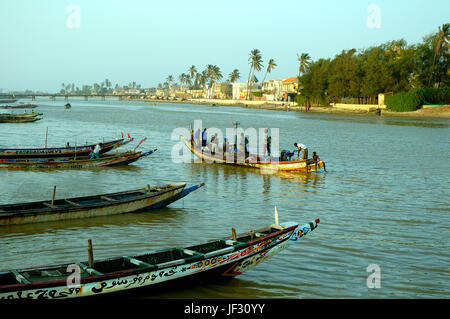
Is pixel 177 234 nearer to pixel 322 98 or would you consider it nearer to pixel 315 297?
pixel 315 297

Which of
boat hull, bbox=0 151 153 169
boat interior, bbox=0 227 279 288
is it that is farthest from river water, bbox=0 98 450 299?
boat interior, bbox=0 227 279 288

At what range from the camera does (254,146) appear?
3931 cm

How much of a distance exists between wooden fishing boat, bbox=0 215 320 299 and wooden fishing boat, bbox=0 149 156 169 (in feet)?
50.9

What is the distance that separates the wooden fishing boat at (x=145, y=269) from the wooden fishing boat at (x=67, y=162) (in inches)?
611

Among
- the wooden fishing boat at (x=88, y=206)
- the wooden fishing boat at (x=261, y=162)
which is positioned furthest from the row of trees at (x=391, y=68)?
the wooden fishing boat at (x=88, y=206)

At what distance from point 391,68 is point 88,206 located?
268 ft

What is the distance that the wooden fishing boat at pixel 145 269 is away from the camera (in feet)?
24.2

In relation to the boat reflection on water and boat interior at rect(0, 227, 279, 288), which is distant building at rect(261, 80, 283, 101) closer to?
the boat reflection on water

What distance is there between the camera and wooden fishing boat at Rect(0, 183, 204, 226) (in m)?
12.5

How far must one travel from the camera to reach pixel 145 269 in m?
8.07

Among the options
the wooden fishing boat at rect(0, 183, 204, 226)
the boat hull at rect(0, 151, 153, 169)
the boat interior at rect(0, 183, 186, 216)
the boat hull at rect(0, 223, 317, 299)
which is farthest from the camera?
the boat hull at rect(0, 151, 153, 169)
